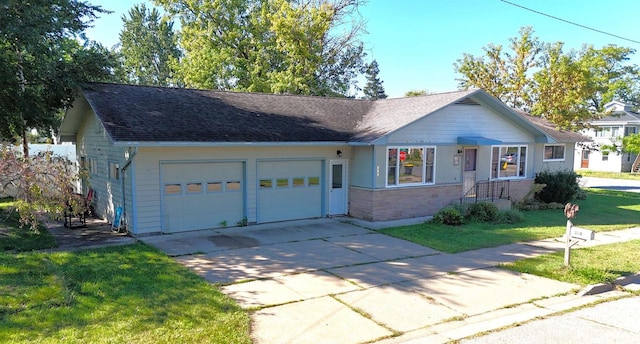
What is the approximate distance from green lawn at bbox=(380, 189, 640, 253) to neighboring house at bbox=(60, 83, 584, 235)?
1864 millimetres

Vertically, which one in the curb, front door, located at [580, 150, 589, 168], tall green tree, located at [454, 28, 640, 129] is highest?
tall green tree, located at [454, 28, 640, 129]

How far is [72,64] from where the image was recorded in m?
14.3

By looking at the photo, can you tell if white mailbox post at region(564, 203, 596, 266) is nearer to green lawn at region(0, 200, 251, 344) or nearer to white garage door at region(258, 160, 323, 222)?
green lawn at region(0, 200, 251, 344)

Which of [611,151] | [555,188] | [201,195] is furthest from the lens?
[611,151]

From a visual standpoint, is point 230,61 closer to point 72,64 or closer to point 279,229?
point 72,64

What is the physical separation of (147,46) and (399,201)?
41667 millimetres

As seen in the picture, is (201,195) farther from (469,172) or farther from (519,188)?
(519,188)

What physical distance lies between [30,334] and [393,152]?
454 inches

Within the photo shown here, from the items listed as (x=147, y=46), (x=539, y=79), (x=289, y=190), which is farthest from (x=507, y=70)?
(x=147, y=46)

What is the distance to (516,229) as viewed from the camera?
13930 millimetres

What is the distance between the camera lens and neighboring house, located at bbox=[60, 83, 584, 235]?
1212 cm

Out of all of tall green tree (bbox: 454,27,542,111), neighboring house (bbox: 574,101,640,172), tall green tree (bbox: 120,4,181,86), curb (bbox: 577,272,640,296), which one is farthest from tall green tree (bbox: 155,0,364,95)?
neighboring house (bbox: 574,101,640,172)

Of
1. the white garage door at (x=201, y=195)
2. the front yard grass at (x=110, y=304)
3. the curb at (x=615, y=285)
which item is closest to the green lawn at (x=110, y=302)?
the front yard grass at (x=110, y=304)

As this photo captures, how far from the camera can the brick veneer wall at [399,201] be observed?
14.7 m
